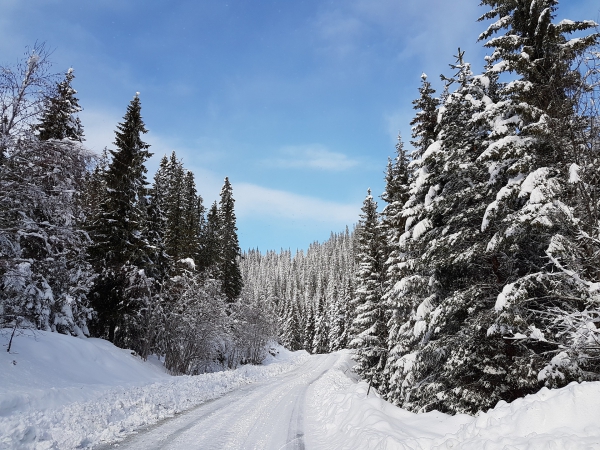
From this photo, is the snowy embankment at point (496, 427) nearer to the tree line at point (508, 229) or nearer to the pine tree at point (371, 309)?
the tree line at point (508, 229)

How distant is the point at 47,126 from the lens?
1825cm

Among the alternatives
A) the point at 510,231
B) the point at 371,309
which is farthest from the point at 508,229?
the point at 371,309

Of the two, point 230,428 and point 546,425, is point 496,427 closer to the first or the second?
point 546,425

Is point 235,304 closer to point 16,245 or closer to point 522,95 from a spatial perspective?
point 16,245

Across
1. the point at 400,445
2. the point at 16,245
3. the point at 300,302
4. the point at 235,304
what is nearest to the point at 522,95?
the point at 400,445

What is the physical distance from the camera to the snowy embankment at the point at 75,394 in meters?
7.42

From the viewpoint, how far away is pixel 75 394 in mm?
10773

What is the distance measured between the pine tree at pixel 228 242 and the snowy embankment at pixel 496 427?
3575 centimetres

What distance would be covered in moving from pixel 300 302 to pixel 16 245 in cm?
9880

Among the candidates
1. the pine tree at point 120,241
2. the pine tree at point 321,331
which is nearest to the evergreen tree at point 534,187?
the pine tree at point 120,241

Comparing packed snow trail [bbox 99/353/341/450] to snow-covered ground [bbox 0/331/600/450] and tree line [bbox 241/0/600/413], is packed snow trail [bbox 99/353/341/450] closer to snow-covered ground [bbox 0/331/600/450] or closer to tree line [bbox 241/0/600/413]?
snow-covered ground [bbox 0/331/600/450]

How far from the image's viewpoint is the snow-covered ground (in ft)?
16.8

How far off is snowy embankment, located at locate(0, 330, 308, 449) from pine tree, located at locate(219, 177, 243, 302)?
1012 inches

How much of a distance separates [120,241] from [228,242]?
24739mm
